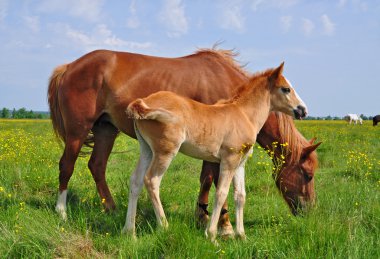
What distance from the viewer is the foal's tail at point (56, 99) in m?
5.84

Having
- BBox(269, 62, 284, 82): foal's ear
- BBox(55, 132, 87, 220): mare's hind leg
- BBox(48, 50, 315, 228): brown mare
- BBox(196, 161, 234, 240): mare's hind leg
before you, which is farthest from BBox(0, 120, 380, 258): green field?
BBox(269, 62, 284, 82): foal's ear

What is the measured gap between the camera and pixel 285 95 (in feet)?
15.2

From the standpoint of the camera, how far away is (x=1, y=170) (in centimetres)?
652

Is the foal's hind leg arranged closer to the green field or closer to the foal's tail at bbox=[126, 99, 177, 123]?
the green field

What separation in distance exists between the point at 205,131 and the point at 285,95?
3.94 feet

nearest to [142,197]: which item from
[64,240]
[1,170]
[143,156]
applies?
[143,156]

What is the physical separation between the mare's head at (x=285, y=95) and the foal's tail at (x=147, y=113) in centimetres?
145

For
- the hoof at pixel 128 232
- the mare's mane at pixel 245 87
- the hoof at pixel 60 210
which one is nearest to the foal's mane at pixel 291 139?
the mare's mane at pixel 245 87

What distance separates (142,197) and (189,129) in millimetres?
1975

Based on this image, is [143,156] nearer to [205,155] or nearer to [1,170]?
[205,155]

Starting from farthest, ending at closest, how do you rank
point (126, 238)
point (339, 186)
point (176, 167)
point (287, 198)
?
point (176, 167) < point (339, 186) < point (287, 198) < point (126, 238)

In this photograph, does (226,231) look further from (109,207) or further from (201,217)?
(109,207)

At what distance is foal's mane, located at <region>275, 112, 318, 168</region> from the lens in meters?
5.27

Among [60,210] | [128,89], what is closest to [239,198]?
[128,89]
